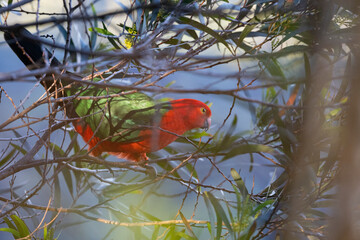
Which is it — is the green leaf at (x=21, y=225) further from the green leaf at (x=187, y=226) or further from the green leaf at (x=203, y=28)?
the green leaf at (x=203, y=28)

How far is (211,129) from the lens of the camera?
406mm

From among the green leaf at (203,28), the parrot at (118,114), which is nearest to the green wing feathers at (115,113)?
the parrot at (118,114)

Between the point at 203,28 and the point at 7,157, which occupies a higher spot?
the point at 203,28

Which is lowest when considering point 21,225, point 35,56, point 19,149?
point 21,225

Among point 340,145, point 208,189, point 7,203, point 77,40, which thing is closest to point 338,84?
point 340,145

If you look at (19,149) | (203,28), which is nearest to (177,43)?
(203,28)

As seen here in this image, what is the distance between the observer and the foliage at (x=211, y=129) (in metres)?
0.33

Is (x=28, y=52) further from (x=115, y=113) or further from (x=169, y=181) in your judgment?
(x=169, y=181)

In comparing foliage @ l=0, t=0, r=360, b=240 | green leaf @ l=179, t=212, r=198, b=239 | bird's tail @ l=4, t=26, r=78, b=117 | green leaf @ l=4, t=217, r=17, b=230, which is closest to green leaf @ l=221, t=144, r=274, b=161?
foliage @ l=0, t=0, r=360, b=240

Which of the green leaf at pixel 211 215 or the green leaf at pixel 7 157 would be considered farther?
the green leaf at pixel 7 157

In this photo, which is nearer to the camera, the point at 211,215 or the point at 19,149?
the point at 211,215

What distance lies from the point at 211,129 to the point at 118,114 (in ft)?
0.40

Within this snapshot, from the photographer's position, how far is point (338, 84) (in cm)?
32

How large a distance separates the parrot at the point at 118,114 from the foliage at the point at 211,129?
0.02 metres
